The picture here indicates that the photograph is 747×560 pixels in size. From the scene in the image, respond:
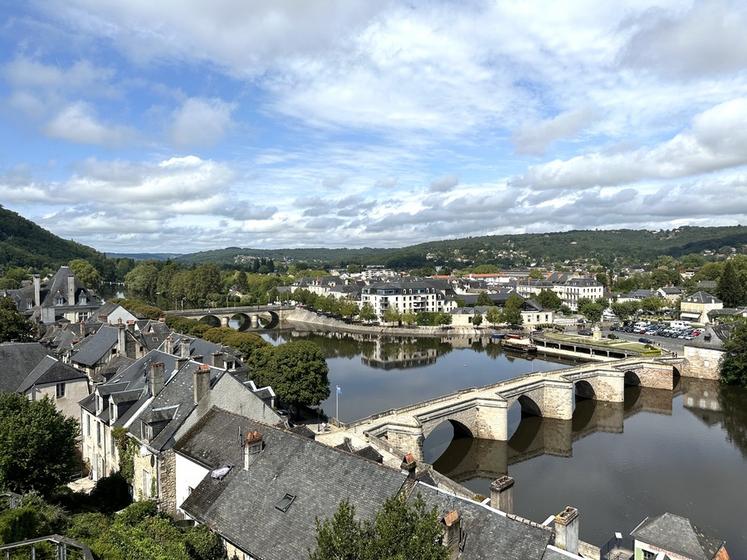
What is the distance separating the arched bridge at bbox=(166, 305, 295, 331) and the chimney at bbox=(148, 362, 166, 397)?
76.8 m

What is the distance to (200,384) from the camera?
64.4 feet

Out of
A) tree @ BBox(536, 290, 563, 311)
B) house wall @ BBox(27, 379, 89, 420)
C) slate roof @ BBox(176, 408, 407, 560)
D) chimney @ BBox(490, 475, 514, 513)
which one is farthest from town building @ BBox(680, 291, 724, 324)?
slate roof @ BBox(176, 408, 407, 560)

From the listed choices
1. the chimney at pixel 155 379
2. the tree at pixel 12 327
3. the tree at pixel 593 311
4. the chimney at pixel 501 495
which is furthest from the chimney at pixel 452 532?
the tree at pixel 593 311

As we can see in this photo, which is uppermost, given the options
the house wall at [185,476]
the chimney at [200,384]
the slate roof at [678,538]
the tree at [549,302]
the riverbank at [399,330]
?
the chimney at [200,384]

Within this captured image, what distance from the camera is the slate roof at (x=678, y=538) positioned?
1575 cm

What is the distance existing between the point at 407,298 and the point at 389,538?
10432 cm

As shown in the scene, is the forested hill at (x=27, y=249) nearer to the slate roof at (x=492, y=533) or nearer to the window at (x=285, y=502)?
the window at (x=285, y=502)

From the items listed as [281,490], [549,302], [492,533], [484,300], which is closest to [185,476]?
[281,490]

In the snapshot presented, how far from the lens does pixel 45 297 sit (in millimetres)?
66312

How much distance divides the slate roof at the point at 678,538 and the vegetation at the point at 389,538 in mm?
10061

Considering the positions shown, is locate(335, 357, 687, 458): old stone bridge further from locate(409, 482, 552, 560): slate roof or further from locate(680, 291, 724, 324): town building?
locate(680, 291, 724, 324): town building

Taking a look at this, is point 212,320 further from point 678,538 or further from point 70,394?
point 678,538

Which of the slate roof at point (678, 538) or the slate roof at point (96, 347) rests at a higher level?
the slate roof at point (96, 347)

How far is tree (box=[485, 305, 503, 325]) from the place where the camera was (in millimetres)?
98438
